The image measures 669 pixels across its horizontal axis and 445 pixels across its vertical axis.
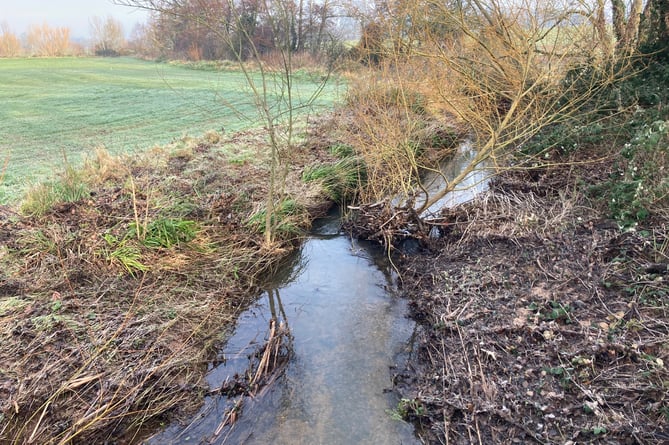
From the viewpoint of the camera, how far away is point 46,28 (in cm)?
3152

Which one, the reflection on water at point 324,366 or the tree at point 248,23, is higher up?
the tree at point 248,23

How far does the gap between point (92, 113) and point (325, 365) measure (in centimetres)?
1264

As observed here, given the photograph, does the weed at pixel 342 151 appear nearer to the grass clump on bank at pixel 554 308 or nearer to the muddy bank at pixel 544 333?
the grass clump on bank at pixel 554 308

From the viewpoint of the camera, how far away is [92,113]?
13359mm

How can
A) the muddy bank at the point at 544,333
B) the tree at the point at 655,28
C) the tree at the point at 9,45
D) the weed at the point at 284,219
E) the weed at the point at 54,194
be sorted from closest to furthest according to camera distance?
the muddy bank at the point at 544,333
the weed at the point at 54,194
the weed at the point at 284,219
the tree at the point at 655,28
the tree at the point at 9,45

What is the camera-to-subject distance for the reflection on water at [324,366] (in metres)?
3.66

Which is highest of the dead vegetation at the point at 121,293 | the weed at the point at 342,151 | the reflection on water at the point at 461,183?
the weed at the point at 342,151

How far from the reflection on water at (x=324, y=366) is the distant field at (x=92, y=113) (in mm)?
2761

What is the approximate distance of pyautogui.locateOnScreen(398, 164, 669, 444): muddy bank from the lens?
10.8 ft

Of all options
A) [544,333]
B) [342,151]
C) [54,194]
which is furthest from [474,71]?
[54,194]

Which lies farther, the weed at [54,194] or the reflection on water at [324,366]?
the weed at [54,194]

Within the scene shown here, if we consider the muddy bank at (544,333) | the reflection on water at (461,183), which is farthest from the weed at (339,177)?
the muddy bank at (544,333)

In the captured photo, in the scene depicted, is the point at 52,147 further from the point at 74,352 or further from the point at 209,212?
the point at 74,352

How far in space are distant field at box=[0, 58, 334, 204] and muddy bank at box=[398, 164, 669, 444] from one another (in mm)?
3861
